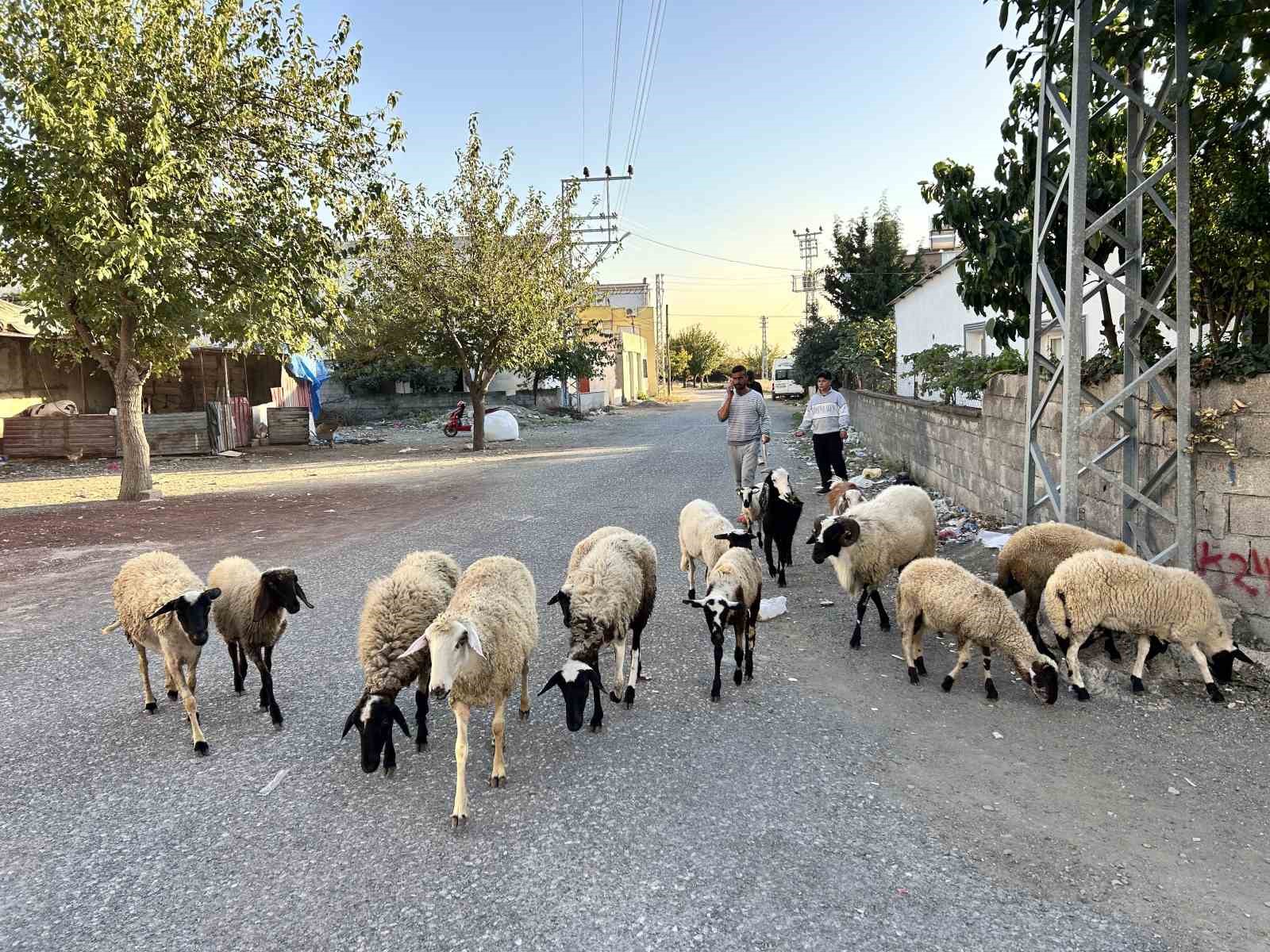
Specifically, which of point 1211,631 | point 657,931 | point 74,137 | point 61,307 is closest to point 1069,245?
point 1211,631

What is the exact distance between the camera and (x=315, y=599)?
7.09m

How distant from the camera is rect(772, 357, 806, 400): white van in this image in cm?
5034

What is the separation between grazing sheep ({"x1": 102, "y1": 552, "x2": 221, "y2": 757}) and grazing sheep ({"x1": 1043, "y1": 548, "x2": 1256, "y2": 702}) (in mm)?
5144

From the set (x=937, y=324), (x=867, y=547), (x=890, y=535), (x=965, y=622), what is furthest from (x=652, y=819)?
(x=937, y=324)

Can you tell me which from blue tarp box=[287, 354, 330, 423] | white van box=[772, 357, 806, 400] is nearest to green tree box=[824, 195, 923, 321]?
white van box=[772, 357, 806, 400]

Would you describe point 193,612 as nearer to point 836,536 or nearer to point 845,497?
point 836,536

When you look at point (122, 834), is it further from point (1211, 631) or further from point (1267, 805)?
point (1211, 631)

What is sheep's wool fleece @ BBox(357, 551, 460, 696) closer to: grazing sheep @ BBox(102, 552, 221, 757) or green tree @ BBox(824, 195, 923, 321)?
grazing sheep @ BBox(102, 552, 221, 757)

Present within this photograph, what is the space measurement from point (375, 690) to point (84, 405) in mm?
24924

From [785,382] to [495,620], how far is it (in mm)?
48543

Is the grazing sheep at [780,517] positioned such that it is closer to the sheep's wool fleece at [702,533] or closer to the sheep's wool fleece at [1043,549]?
the sheep's wool fleece at [702,533]

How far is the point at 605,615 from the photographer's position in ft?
15.2

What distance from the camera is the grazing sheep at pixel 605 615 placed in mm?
4047

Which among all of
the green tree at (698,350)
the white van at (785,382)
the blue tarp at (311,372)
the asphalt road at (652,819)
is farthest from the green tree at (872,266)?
the green tree at (698,350)
